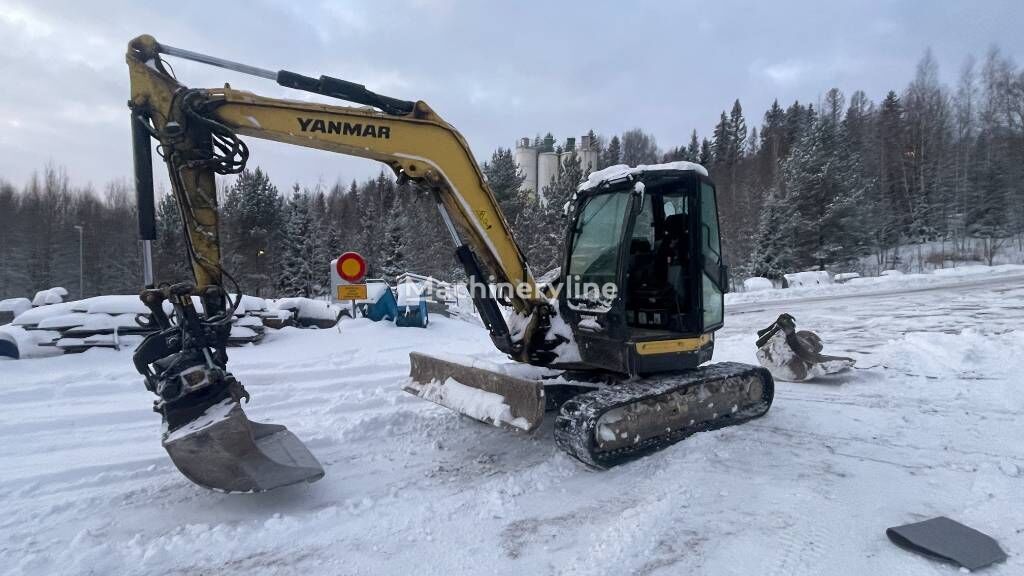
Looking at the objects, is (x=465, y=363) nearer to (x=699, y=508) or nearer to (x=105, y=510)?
(x=699, y=508)

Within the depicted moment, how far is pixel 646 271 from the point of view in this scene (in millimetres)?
5609

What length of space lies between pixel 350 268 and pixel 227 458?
18.4ft

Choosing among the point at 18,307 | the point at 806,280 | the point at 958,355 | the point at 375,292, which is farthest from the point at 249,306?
the point at 806,280

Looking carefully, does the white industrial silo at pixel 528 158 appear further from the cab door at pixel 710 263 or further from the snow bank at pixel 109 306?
the cab door at pixel 710 263

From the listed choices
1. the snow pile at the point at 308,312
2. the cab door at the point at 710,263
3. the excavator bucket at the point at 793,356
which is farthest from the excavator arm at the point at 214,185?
the snow pile at the point at 308,312

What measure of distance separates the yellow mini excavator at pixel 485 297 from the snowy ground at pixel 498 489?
0.36m

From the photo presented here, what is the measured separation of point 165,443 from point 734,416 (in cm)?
468

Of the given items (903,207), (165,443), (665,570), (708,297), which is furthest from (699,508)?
(903,207)

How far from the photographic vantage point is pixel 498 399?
457 cm

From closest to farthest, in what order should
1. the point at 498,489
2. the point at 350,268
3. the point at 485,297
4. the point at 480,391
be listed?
1. the point at 498,489
2. the point at 480,391
3. the point at 485,297
4. the point at 350,268

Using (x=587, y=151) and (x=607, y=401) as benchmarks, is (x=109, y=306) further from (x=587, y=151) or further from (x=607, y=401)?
(x=587, y=151)

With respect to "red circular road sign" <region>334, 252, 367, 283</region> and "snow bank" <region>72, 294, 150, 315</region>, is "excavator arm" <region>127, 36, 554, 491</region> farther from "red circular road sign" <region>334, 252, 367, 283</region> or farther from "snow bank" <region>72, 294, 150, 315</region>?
"snow bank" <region>72, 294, 150, 315</region>

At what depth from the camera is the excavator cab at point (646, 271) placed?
4.76m

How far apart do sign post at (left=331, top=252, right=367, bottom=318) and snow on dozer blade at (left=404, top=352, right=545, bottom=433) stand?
3.58 metres
